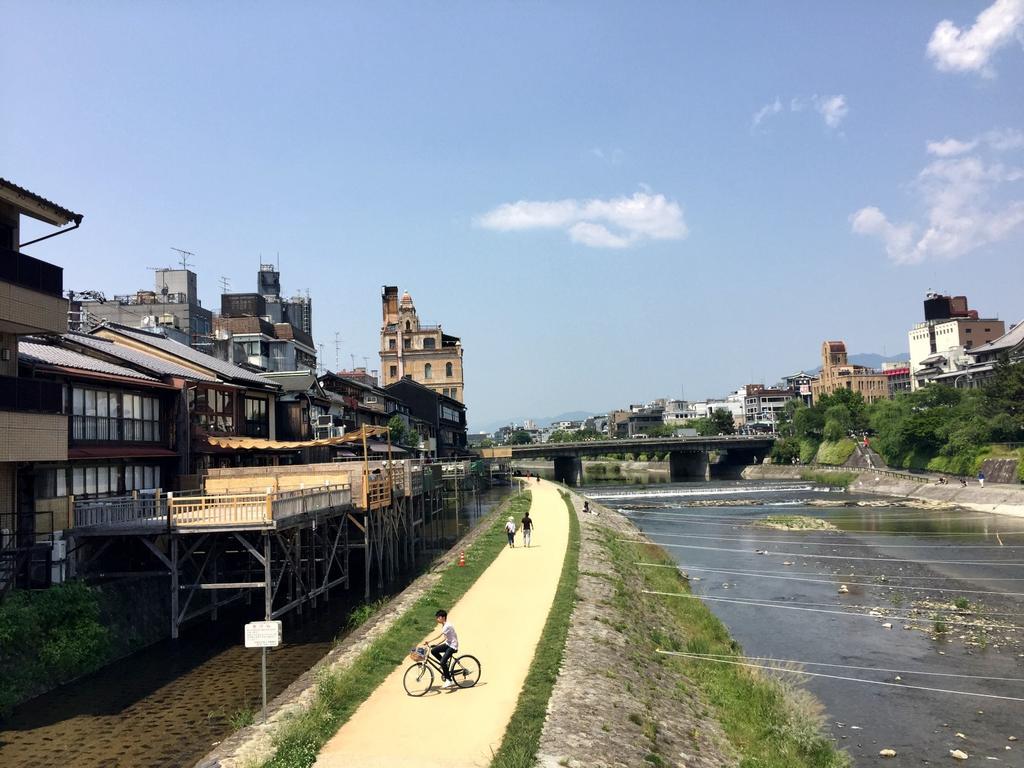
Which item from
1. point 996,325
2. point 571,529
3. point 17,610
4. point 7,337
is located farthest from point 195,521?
point 996,325

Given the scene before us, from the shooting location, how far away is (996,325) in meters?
165

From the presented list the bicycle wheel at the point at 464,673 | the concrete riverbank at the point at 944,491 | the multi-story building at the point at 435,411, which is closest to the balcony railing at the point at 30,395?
the bicycle wheel at the point at 464,673

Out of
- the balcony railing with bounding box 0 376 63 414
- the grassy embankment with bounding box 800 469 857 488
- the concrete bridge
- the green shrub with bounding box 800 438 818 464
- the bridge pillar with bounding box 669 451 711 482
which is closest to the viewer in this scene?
the balcony railing with bounding box 0 376 63 414

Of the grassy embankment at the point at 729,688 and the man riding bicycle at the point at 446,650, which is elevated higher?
the man riding bicycle at the point at 446,650

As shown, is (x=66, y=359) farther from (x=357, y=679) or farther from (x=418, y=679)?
(x=418, y=679)

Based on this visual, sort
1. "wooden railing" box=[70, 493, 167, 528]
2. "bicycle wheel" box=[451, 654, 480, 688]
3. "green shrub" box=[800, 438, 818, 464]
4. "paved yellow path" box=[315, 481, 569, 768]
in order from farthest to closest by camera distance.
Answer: "green shrub" box=[800, 438, 818, 464] → "wooden railing" box=[70, 493, 167, 528] → "bicycle wheel" box=[451, 654, 480, 688] → "paved yellow path" box=[315, 481, 569, 768]

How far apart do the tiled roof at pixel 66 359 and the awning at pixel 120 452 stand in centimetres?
291

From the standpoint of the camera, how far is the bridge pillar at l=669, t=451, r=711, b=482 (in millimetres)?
149425

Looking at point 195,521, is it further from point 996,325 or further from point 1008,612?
point 996,325

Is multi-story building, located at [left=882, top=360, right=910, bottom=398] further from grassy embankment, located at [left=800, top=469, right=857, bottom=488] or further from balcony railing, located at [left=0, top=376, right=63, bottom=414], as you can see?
balcony railing, located at [left=0, top=376, right=63, bottom=414]

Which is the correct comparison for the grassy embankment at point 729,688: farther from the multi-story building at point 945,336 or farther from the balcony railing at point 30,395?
the multi-story building at point 945,336

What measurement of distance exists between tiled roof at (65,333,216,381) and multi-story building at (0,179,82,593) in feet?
25.1

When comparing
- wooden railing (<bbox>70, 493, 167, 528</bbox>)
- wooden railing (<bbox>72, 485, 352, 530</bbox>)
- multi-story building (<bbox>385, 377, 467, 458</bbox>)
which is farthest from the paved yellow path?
multi-story building (<bbox>385, 377, 467, 458</bbox>)

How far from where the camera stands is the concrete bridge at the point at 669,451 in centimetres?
13038
